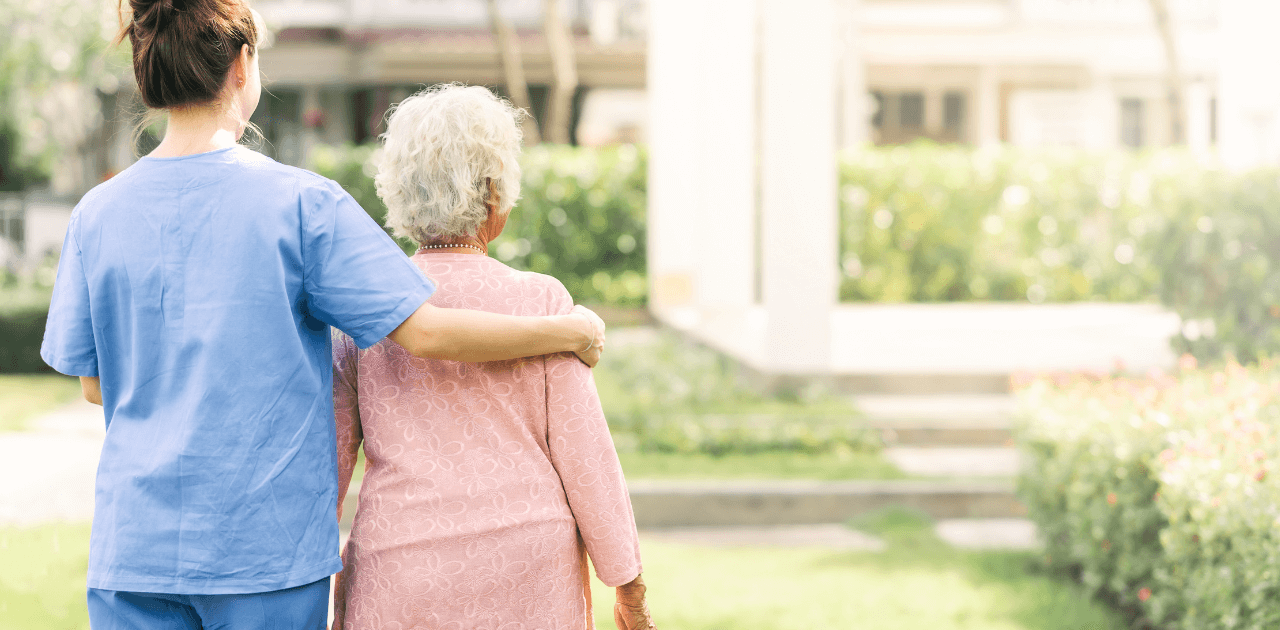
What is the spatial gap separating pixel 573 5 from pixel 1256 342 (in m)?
18.9

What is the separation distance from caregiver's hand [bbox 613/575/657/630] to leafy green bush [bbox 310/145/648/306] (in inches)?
496

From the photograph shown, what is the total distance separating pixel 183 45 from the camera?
Answer: 2037mm

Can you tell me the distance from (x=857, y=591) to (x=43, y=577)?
325cm

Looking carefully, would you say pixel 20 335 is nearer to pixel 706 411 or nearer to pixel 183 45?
pixel 706 411

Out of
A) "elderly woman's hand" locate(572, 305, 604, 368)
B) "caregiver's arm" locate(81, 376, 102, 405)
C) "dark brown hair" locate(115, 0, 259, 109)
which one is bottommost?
"caregiver's arm" locate(81, 376, 102, 405)

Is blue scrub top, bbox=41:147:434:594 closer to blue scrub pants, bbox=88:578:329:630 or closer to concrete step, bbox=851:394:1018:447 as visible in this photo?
blue scrub pants, bbox=88:578:329:630

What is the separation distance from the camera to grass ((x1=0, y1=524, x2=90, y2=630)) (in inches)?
173

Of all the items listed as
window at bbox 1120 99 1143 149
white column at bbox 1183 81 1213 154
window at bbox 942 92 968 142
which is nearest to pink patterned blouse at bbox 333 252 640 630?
window at bbox 942 92 968 142

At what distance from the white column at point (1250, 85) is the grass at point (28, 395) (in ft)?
29.7

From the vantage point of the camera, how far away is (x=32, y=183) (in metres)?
28.1

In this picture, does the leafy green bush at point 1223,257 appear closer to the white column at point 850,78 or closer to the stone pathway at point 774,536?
the stone pathway at point 774,536

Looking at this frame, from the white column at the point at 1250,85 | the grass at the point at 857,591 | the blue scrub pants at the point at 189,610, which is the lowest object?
the grass at the point at 857,591

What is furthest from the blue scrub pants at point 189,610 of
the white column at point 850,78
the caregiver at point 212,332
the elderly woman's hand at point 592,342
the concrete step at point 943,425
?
the white column at point 850,78

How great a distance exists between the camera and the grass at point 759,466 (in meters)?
6.93
